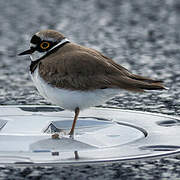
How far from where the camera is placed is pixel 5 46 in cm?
1344

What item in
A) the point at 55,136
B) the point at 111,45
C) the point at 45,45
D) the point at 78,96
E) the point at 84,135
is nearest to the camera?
the point at 55,136

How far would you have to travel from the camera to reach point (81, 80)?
24.0 ft

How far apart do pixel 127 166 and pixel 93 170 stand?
36cm

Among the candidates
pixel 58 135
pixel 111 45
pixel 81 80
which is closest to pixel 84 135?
pixel 58 135

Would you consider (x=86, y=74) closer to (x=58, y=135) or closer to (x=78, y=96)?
(x=78, y=96)

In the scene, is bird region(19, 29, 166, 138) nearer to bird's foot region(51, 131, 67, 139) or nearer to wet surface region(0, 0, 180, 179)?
bird's foot region(51, 131, 67, 139)

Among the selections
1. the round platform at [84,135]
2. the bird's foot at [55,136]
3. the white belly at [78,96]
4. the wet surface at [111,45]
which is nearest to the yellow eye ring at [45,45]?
the white belly at [78,96]

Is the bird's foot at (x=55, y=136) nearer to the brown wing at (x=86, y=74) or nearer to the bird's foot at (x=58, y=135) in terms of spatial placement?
the bird's foot at (x=58, y=135)

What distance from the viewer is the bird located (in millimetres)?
7281

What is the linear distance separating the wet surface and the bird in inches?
44.3

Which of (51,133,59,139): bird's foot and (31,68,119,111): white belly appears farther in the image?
(31,68,119,111): white belly

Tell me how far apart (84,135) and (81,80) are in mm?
625

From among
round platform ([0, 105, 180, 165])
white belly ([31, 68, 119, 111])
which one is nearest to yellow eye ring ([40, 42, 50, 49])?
white belly ([31, 68, 119, 111])

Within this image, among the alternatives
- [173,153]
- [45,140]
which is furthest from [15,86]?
[173,153]
